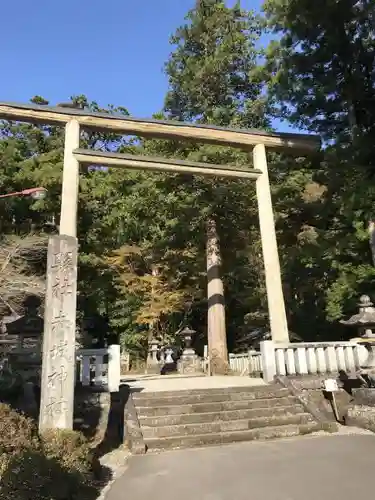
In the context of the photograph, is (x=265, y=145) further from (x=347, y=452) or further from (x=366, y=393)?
(x=347, y=452)

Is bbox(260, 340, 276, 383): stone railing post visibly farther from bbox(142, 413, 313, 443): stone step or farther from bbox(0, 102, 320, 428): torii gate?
bbox(142, 413, 313, 443): stone step

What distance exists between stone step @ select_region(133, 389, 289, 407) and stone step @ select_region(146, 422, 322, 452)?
1036 mm

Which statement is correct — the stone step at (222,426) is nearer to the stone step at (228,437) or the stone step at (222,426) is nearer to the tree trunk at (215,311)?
the stone step at (228,437)

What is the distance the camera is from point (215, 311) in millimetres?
13641

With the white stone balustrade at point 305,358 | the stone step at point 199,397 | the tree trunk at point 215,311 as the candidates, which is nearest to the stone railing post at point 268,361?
the white stone balustrade at point 305,358

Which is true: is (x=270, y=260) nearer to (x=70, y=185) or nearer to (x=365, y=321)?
(x=365, y=321)

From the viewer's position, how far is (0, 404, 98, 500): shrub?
3.23 meters

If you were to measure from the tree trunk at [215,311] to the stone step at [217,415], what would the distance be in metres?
5.92

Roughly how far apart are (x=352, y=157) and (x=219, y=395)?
264 inches

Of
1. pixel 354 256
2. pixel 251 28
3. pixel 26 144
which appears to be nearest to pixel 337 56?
pixel 354 256

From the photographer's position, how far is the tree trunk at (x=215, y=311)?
43.2 feet

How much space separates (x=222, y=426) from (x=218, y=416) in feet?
1.01

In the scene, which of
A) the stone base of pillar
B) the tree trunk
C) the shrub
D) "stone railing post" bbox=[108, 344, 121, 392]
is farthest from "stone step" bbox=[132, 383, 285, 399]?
the stone base of pillar

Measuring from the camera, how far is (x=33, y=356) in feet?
28.4
